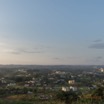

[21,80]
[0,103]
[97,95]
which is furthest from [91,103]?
[21,80]

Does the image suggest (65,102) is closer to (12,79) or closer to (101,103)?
(101,103)

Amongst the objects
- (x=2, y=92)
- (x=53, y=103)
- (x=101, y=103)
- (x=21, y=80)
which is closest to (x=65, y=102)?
(x=53, y=103)

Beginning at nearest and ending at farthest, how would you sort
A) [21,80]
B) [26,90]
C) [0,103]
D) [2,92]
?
[0,103] < [2,92] < [26,90] < [21,80]

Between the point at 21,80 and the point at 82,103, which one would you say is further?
the point at 21,80

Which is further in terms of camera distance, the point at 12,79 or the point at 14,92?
the point at 12,79

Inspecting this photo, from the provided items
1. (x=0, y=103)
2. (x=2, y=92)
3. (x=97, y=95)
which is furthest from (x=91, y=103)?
(x=2, y=92)

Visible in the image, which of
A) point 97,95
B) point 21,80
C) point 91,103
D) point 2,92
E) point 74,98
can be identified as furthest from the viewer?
point 21,80

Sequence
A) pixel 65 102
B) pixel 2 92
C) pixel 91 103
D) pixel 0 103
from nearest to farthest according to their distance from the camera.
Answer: pixel 0 103
pixel 91 103
pixel 65 102
pixel 2 92

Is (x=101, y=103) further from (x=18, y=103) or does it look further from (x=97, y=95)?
(x=18, y=103)

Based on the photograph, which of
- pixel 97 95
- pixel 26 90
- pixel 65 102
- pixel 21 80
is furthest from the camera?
pixel 21 80
